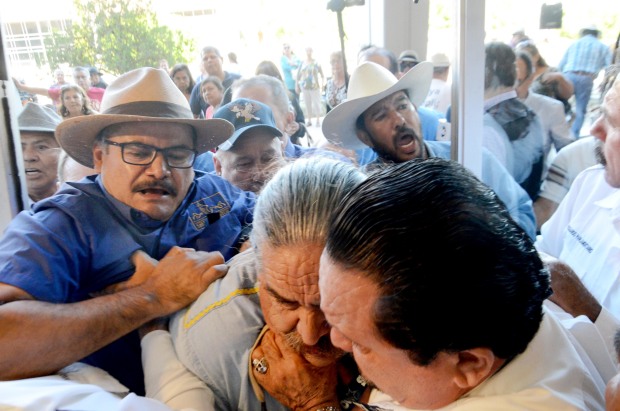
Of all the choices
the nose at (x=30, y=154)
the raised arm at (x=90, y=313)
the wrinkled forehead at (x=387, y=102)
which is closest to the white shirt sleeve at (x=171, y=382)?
the raised arm at (x=90, y=313)

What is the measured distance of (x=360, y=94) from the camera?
2.18 meters

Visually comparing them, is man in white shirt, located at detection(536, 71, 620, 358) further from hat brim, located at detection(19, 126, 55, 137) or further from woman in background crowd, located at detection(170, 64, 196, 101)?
hat brim, located at detection(19, 126, 55, 137)

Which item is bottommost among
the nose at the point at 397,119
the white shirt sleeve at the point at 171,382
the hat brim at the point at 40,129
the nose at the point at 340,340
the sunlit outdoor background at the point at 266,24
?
the white shirt sleeve at the point at 171,382

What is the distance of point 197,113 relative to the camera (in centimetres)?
220

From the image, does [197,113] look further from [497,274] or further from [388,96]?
[497,274]

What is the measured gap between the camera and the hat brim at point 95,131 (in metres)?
1.53

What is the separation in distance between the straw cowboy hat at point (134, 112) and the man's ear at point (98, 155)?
0.03 m

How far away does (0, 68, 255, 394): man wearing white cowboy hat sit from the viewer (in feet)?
4.05

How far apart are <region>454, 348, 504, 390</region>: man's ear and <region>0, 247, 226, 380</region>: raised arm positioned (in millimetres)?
781

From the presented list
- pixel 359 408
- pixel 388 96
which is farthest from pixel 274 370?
pixel 388 96

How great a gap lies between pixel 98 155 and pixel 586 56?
2512mm

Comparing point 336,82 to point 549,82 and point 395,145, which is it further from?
point 549,82

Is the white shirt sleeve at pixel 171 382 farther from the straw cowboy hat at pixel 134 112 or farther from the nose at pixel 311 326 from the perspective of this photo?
the straw cowboy hat at pixel 134 112

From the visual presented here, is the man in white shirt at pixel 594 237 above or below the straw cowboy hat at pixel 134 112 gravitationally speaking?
below
